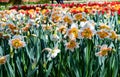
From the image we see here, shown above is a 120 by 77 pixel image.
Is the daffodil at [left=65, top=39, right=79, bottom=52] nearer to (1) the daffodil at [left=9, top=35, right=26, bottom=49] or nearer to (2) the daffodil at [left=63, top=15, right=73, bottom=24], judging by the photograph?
(1) the daffodil at [left=9, top=35, right=26, bottom=49]

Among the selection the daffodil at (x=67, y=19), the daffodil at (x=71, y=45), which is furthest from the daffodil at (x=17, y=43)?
the daffodil at (x=67, y=19)

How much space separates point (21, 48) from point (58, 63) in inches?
15.9

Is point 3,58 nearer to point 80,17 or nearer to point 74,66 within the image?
point 74,66

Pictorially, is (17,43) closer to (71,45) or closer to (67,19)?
(71,45)

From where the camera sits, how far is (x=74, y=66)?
2.59 meters

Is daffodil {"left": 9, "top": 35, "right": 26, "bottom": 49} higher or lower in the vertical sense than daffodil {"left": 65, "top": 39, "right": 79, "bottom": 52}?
higher

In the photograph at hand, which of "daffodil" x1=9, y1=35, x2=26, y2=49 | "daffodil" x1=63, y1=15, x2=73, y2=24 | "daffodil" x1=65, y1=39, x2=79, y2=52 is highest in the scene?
"daffodil" x1=63, y1=15, x2=73, y2=24

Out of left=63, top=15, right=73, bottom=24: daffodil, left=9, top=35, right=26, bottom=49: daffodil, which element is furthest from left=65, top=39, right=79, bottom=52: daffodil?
left=63, top=15, right=73, bottom=24: daffodil

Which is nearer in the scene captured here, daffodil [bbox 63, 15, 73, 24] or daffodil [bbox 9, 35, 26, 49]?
daffodil [bbox 9, 35, 26, 49]

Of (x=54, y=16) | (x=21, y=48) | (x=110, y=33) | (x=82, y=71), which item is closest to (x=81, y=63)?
(x=82, y=71)

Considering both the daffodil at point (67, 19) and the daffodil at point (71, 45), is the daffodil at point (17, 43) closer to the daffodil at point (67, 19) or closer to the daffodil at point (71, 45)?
the daffodil at point (71, 45)

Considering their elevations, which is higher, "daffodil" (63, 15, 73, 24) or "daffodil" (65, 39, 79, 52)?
"daffodil" (63, 15, 73, 24)

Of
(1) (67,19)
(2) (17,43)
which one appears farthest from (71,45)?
(1) (67,19)

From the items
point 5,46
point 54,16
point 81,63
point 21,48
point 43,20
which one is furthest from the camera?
point 43,20
